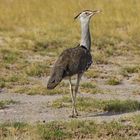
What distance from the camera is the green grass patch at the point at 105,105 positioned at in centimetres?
1159

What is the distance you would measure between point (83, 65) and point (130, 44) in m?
9.44

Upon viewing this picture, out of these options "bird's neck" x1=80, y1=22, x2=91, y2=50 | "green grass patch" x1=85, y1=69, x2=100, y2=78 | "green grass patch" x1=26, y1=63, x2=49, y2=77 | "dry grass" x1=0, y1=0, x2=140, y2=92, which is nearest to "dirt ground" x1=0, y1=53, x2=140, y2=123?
"green grass patch" x1=85, y1=69, x2=100, y2=78

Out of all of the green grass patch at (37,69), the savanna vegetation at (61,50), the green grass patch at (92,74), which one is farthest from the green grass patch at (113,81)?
the green grass patch at (37,69)

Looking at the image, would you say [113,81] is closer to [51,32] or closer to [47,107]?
[47,107]

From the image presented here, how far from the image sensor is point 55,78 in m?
10.8

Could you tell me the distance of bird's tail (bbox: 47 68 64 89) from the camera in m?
10.7

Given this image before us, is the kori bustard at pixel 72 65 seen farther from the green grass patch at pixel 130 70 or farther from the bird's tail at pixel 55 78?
the green grass patch at pixel 130 70

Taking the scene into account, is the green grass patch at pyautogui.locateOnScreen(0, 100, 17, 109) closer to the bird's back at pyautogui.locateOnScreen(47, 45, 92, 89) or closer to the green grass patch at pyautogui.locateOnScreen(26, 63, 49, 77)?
the bird's back at pyautogui.locateOnScreen(47, 45, 92, 89)

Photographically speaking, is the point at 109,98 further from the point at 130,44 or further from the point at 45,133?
the point at 130,44

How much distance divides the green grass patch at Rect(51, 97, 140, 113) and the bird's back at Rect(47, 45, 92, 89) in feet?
2.86

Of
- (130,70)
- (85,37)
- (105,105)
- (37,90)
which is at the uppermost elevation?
(85,37)

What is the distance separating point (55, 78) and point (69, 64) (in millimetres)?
377

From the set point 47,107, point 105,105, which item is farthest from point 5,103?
point 105,105

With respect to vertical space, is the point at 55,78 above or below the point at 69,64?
below
